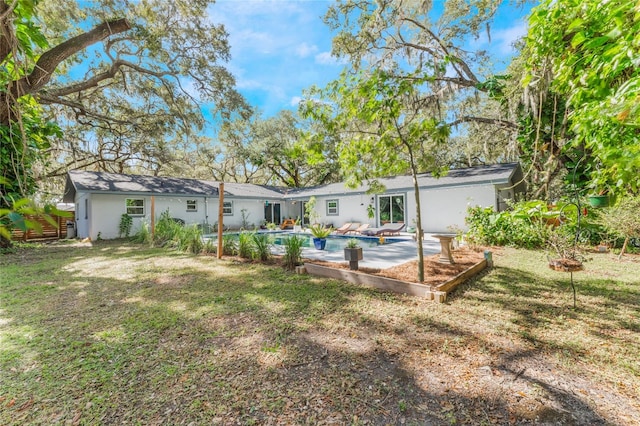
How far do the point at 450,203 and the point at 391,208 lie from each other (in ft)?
10.2

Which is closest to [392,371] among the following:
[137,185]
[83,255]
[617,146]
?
[617,146]

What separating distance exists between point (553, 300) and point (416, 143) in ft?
11.5

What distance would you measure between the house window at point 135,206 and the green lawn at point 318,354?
1018 centimetres

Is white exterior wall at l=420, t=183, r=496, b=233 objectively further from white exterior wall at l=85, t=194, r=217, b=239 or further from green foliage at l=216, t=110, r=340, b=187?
white exterior wall at l=85, t=194, r=217, b=239

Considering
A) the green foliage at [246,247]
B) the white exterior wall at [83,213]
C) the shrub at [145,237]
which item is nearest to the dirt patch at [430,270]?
the green foliage at [246,247]

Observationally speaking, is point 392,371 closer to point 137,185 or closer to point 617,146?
point 617,146

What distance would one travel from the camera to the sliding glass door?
50.3 feet

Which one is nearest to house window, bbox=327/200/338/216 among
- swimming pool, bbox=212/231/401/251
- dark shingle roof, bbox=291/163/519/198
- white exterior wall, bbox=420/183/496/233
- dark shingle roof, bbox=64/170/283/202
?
dark shingle roof, bbox=291/163/519/198

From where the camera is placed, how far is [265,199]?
19625 millimetres

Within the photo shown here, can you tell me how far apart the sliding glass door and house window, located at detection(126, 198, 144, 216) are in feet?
42.9

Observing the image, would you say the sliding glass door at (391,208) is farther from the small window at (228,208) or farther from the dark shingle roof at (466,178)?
the small window at (228,208)

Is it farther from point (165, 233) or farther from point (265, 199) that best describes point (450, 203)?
point (165, 233)

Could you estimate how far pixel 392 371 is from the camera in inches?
110

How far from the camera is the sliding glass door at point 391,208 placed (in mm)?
15320
